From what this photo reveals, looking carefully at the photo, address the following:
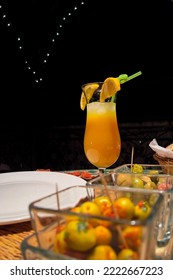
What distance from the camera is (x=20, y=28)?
438 cm

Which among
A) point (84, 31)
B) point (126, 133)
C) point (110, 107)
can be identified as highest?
point (84, 31)

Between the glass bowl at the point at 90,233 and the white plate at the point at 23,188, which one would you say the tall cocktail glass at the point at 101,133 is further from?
the glass bowl at the point at 90,233

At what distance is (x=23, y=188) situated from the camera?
818mm

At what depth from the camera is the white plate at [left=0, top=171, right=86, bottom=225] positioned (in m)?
0.59

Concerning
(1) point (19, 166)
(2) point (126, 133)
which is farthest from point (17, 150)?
(2) point (126, 133)

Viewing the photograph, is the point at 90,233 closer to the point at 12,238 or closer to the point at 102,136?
the point at 12,238

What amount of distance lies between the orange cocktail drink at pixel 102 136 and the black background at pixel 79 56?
242 centimetres

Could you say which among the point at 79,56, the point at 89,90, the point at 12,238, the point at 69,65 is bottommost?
the point at 12,238

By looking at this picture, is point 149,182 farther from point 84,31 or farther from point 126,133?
point 84,31

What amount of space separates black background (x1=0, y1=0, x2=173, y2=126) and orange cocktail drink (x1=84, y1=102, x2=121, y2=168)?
7.93 ft

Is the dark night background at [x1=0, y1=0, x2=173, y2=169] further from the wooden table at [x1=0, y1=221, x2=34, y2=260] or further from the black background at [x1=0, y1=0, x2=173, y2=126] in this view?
the wooden table at [x1=0, y1=221, x2=34, y2=260]

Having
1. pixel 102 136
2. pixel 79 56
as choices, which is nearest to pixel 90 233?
pixel 102 136

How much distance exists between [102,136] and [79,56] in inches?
136

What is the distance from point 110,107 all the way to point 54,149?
122 inches
